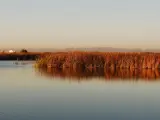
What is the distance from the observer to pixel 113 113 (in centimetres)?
995

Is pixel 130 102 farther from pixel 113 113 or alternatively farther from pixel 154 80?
pixel 154 80

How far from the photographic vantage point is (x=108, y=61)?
1084 inches

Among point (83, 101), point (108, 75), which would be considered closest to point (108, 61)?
point (108, 75)

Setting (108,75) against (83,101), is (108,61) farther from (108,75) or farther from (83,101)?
(83,101)

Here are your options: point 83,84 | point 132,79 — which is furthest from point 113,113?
point 132,79

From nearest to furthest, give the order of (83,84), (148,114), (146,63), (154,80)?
1. (148,114)
2. (83,84)
3. (154,80)
4. (146,63)

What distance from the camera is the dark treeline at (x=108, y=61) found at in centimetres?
2694

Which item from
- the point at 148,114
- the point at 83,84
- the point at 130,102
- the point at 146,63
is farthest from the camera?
the point at 146,63

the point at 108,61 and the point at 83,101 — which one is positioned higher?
the point at 108,61

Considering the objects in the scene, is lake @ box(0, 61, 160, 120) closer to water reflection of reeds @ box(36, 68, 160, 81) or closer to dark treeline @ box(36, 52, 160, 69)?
water reflection of reeds @ box(36, 68, 160, 81)

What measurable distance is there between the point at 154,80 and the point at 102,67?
29.0 ft

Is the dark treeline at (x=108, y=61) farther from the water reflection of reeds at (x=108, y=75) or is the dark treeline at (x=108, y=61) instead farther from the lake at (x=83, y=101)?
the lake at (x=83, y=101)

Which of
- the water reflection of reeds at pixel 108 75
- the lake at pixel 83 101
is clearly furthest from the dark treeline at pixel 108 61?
the lake at pixel 83 101

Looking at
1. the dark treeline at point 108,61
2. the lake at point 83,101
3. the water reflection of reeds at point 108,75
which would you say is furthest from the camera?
the dark treeline at point 108,61
